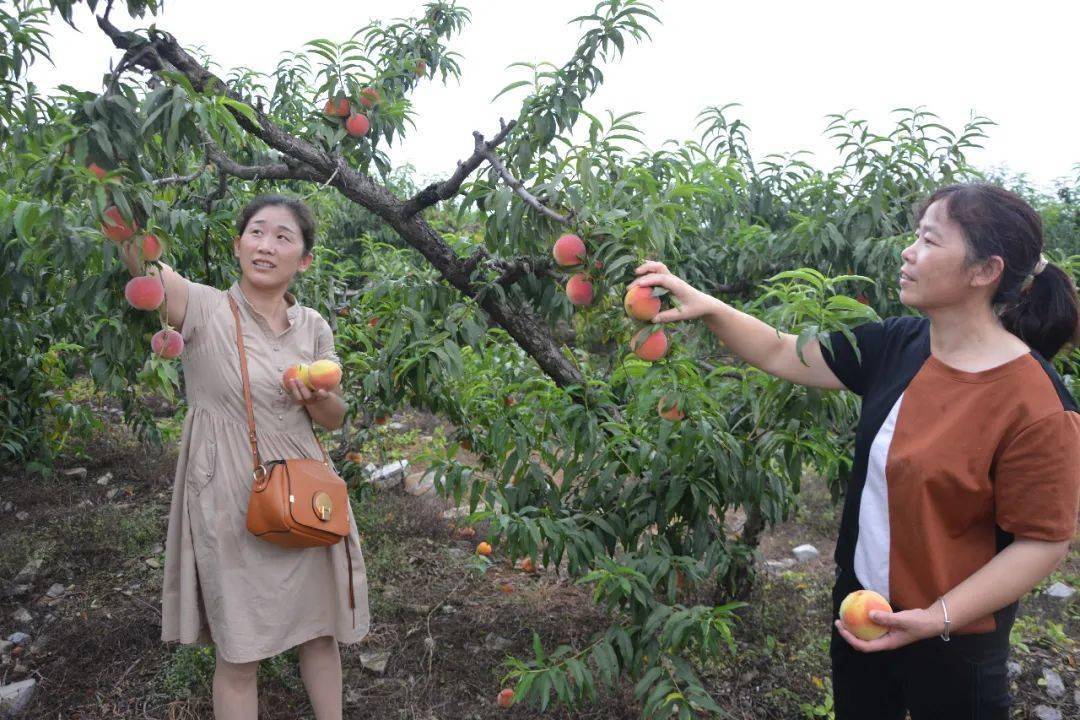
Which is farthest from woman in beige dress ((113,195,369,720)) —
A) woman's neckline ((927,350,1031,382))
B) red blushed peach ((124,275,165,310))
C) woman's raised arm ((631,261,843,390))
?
woman's neckline ((927,350,1031,382))

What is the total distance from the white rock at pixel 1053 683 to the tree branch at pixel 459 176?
9.04 ft

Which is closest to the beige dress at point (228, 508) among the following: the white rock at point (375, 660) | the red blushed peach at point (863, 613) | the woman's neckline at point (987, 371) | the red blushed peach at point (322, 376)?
the red blushed peach at point (322, 376)

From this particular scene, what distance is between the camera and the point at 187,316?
2.08 m

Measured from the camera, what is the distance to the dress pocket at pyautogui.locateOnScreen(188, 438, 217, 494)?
2062 millimetres

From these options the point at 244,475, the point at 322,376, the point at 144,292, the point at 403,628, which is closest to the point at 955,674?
the point at 322,376

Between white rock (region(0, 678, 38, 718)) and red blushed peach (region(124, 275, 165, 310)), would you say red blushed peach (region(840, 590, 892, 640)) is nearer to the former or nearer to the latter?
red blushed peach (region(124, 275, 165, 310))

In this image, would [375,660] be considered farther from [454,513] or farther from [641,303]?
[641,303]

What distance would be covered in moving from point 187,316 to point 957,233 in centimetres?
178

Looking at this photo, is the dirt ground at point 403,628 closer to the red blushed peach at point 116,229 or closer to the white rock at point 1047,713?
the white rock at point 1047,713

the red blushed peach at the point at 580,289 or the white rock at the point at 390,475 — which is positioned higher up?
the red blushed peach at the point at 580,289

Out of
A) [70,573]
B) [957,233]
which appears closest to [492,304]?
[957,233]

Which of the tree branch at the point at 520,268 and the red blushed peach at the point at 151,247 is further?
the tree branch at the point at 520,268

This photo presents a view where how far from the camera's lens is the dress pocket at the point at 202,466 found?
6.77 feet

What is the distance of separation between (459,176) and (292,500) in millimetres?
1085
